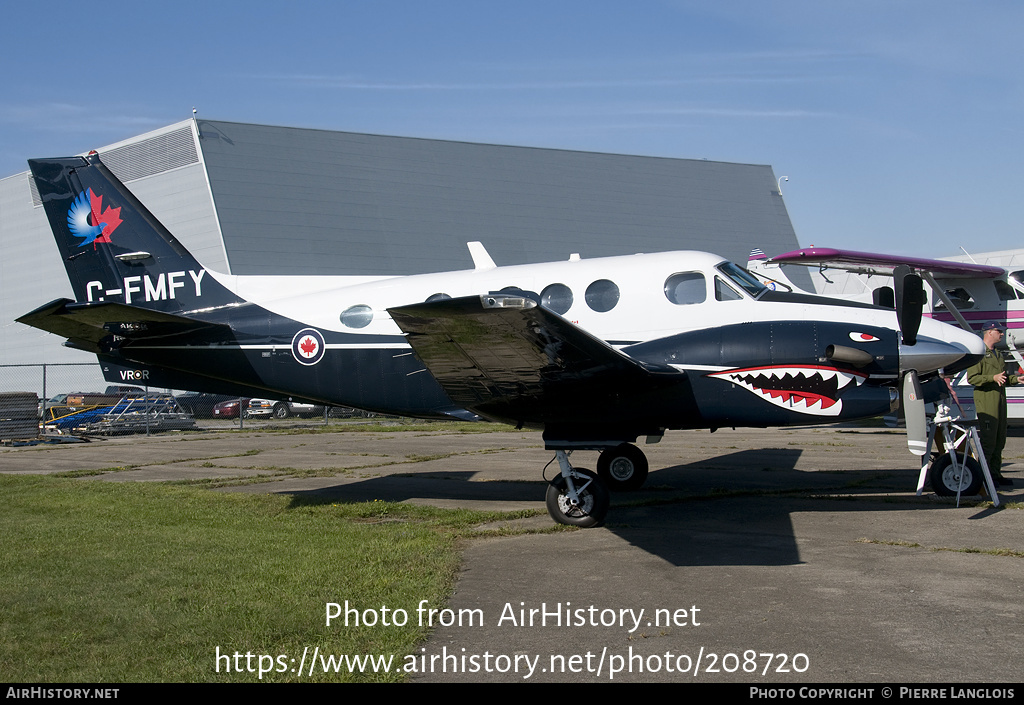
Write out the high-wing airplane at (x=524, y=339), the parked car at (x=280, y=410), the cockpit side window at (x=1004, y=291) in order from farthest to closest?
the parked car at (x=280, y=410) < the cockpit side window at (x=1004, y=291) < the high-wing airplane at (x=524, y=339)

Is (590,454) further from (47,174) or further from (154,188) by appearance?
(154,188)

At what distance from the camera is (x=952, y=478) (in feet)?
33.3

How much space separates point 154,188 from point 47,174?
4009cm

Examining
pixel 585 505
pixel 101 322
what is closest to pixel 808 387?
pixel 585 505

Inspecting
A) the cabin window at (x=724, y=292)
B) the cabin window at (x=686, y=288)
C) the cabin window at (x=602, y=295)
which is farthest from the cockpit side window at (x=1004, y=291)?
the cabin window at (x=602, y=295)

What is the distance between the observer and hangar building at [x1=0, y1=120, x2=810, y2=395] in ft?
153

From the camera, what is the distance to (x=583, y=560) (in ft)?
24.6

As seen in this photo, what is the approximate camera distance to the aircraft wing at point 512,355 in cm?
715

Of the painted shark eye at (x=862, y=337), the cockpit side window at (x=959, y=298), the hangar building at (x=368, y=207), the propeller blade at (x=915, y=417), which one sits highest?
the hangar building at (x=368, y=207)

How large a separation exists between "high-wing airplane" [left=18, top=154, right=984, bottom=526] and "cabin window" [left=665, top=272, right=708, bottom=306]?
0.06ft

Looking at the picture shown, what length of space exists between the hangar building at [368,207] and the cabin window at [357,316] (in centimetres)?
3472

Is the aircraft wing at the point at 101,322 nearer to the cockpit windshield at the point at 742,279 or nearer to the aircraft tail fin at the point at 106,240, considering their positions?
the aircraft tail fin at the point at 106,240

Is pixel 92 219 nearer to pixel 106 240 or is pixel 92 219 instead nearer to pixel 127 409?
pixel 106 240

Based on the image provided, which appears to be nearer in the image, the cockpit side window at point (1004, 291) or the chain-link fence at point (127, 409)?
the cockpit side window at point (1004, 291)
